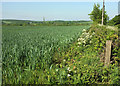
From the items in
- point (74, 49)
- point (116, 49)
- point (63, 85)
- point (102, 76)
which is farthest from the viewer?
point (74, 49)

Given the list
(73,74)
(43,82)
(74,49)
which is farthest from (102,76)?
(74,49)

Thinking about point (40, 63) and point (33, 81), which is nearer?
point (33, 81)

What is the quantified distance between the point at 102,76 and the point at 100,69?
0.74ft

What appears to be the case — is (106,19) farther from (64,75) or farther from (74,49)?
(64,75)

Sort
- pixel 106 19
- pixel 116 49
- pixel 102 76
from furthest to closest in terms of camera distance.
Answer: pixel 106 19
pixel 116 49
pixel 102 76

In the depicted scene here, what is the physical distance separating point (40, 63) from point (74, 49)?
2573 millimetres

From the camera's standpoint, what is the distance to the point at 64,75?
4246 mm

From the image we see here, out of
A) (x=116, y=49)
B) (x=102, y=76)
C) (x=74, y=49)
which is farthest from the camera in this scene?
(x=74, y=49)

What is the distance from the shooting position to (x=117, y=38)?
252 inches

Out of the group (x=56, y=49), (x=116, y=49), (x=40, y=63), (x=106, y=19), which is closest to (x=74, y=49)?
(x=56, y=49)

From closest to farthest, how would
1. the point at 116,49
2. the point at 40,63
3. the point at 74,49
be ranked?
the point at 40,63 < the point at 116,49 < the point at 74,49

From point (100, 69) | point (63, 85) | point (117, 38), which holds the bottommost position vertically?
point (63, 85)

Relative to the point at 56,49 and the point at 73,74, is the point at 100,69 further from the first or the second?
the point at 56,49

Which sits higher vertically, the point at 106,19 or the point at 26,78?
the point at 106,19
